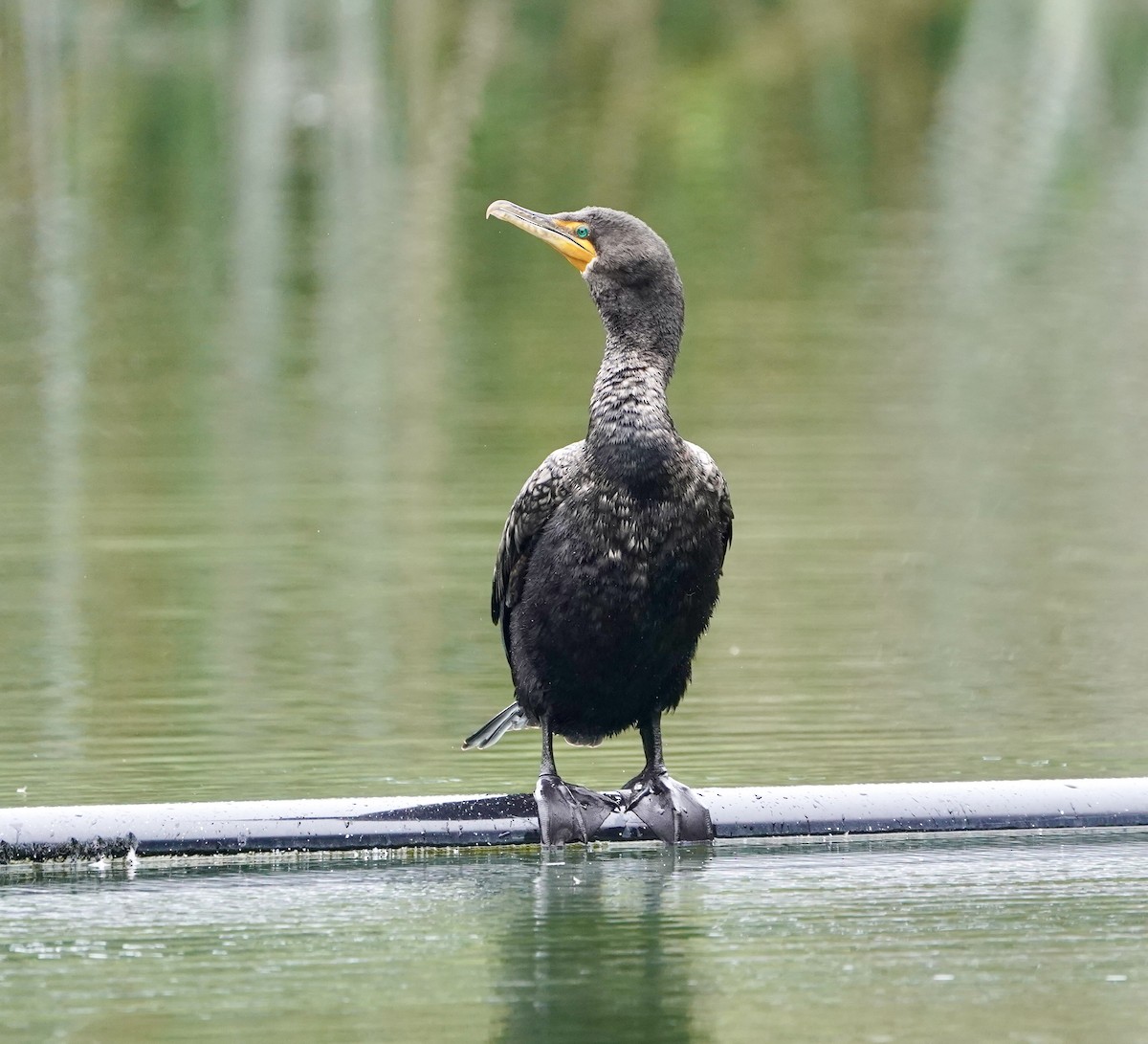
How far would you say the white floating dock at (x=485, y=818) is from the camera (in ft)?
15.6

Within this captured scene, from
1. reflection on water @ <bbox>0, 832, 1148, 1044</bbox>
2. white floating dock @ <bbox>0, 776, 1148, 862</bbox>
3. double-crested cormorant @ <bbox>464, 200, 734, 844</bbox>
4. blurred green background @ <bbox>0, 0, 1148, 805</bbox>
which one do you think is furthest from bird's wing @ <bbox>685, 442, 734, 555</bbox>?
blurred green background @ <bbox>0, 0, 1148, 805</bbox>

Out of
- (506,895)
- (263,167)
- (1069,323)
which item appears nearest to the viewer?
(506,895)

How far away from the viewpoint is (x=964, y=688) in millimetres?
7238

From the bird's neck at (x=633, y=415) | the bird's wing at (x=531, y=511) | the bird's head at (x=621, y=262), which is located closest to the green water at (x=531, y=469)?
the bird's wing at (x=531, y=511)

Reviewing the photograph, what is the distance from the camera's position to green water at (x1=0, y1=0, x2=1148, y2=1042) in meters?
4.16

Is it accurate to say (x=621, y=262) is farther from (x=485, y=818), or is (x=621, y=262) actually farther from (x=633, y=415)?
(x=485, y=818)

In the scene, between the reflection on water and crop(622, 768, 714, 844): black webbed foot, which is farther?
crop(622, 768, 714, 844): black webbed foot

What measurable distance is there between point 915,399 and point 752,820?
10604mm

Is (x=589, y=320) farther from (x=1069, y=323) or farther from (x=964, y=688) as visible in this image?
(x=964, y=688)

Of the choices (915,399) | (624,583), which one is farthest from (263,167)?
(624,583)

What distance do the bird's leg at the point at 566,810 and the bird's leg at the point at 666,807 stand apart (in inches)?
2.3

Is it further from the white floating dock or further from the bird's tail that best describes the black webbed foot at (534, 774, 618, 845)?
the bird's tail

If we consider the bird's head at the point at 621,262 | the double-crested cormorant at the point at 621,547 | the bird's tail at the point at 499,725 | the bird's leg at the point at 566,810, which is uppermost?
the bird's head at the point at 621,262

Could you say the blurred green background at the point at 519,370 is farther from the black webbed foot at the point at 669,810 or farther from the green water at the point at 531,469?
the black webbed foot at the point at 669,810
